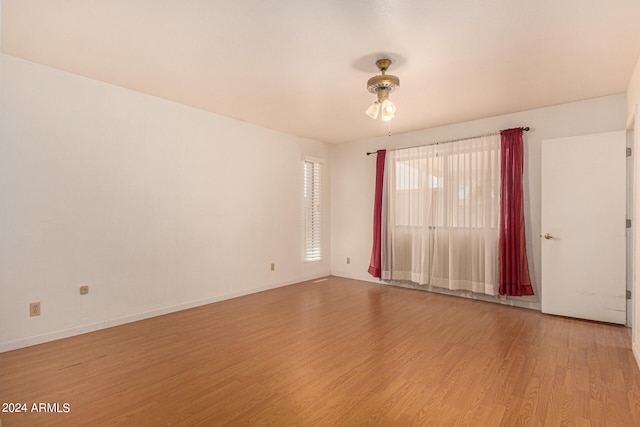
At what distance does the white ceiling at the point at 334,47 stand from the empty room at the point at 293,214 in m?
0.02

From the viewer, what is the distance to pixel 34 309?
2.99 metres

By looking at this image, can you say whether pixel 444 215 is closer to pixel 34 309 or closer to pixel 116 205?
pixel 116 205

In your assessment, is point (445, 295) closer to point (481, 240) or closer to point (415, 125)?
point (481, 240)

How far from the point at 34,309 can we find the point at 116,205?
47.8 inches

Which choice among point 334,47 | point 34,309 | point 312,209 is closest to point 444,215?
point 312,209

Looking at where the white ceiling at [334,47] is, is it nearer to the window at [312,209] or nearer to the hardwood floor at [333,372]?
the window at [312,209]

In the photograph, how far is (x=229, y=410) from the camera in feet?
6.61

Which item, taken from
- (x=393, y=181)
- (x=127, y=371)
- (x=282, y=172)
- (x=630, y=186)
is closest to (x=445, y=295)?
(x=393, y=181)

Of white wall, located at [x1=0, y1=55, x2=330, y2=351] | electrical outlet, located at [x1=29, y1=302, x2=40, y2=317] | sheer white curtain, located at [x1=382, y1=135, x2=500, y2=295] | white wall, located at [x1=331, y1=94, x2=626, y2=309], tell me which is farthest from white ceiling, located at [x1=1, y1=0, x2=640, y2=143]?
electrical outlet, located at [x1=29, y1=302, x2=40, y2=317]

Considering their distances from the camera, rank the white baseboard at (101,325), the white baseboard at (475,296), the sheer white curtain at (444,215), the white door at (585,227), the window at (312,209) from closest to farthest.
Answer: the white baseboard at (101,325) < the white door at (585,227) < the white baseboard at (475,296) < the sheer white curtain at (444,215) < the window at (312,209)

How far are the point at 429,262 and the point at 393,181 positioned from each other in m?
1.49

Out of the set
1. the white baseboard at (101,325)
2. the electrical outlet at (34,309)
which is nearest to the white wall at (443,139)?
the white baseboard at (101,325)

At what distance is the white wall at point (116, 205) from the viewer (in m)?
2.93

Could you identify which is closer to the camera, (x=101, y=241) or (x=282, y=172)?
(x=101, y=241)
